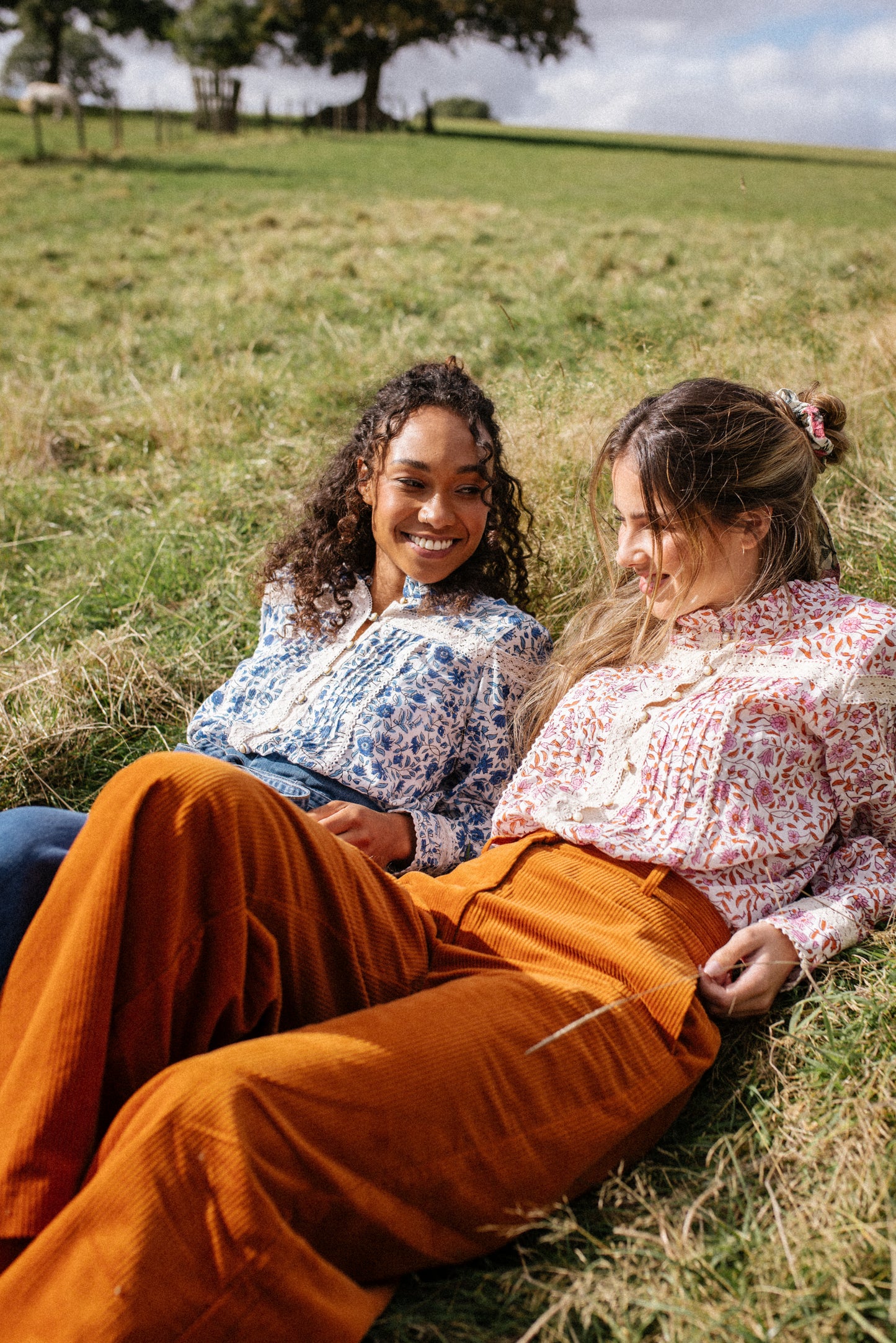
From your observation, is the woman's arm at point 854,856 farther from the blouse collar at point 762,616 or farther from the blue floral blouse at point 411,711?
the blue floral blouse at point 411,711

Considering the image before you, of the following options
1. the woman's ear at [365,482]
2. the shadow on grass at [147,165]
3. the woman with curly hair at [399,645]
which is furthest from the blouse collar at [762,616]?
the shadow on grass at [147,165]

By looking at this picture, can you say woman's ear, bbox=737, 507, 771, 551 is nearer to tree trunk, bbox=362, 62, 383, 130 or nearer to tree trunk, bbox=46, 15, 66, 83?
tree trunk, bbox=362, 62, 383, 130

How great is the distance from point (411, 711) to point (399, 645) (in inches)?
9.1

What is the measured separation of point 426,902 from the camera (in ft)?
7.30

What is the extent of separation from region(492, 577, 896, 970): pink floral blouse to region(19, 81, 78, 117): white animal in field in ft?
92.3

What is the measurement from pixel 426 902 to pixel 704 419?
1.24m

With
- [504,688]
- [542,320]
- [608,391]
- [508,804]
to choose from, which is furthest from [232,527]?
[542,320]

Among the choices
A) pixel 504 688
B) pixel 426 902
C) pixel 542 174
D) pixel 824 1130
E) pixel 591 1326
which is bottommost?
pixel 591 1326

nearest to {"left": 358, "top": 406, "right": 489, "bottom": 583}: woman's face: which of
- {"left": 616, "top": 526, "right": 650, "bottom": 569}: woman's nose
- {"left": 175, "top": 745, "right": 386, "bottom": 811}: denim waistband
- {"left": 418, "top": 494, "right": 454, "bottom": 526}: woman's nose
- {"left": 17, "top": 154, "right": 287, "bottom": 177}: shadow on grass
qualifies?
{"left": 418, "top": 494, "right": 454, "bottom": 526}: woman's nose

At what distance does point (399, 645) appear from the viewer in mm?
2764

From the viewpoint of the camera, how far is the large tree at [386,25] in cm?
4375

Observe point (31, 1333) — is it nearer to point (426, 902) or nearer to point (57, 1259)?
point (57, 1259)

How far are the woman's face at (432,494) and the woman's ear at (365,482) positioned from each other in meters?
0.13

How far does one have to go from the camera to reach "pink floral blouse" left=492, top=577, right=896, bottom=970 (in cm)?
215
